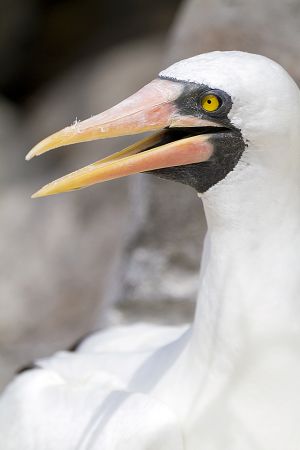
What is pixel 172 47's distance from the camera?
227 inches

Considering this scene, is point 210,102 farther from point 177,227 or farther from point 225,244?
point 177,227

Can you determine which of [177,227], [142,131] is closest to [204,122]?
[142,131]

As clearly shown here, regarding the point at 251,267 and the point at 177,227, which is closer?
the point at 251,267

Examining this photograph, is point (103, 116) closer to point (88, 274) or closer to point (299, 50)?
point (299, 50)

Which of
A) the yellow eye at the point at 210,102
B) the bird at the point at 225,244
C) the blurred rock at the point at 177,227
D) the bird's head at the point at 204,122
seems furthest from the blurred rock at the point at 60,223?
the yellow eye at the point at 210,102

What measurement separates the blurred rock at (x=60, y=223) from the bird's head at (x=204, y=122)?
132 inches

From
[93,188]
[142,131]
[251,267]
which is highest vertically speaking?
[142,131]

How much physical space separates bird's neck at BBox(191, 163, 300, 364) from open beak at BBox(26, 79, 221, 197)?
173mm

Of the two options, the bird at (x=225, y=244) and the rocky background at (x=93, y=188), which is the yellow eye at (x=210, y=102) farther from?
the rocky background at (x=93, y=188)

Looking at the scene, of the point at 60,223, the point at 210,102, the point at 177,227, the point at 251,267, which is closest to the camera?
the point at 210,102

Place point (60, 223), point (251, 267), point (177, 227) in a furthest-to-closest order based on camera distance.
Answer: point (60, 223) → point (177, 227) → point (251, 267)

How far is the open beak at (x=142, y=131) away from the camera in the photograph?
9.94 feet

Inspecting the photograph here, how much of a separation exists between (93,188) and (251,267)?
6.03 m

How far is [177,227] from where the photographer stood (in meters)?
5.61
